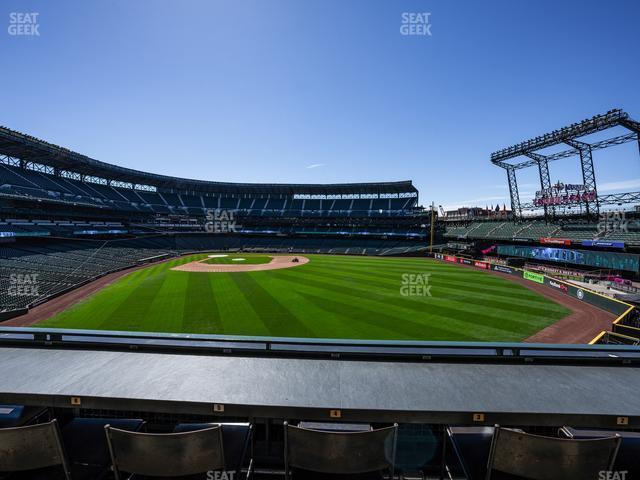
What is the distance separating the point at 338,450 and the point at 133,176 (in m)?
84.9

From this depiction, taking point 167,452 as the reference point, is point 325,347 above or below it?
above

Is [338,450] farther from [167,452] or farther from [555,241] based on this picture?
[555,241]

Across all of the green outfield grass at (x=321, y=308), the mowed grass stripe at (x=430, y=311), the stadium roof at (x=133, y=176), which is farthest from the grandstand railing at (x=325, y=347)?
the stadium roof at (x=133, y=176)

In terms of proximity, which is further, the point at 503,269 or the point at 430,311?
the point at 503,269

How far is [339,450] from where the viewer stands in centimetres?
328

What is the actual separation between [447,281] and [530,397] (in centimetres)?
2915

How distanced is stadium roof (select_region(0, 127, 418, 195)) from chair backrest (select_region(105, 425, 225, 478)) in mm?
55459

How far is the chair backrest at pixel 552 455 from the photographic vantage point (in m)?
3.20

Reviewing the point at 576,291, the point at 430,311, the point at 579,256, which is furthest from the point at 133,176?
the point at 579,256

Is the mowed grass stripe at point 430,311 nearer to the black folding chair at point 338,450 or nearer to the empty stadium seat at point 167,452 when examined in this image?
the black folding chair at point 338,450

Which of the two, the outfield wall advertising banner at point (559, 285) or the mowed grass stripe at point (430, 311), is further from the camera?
the outfield wall advertising banner at point (559, 285)

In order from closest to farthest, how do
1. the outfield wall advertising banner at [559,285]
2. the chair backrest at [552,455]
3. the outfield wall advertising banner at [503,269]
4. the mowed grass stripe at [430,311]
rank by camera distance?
1. the chair backrest at [552,455]
2. the mowed grass stripe at [430,311]
3. the outfield wall advertising banner at [559,285]
4. the outfield wall advertising banner at [503,269]

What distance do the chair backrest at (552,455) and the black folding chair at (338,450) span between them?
132cm

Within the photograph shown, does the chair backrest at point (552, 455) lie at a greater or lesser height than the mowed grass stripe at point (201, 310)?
greater
